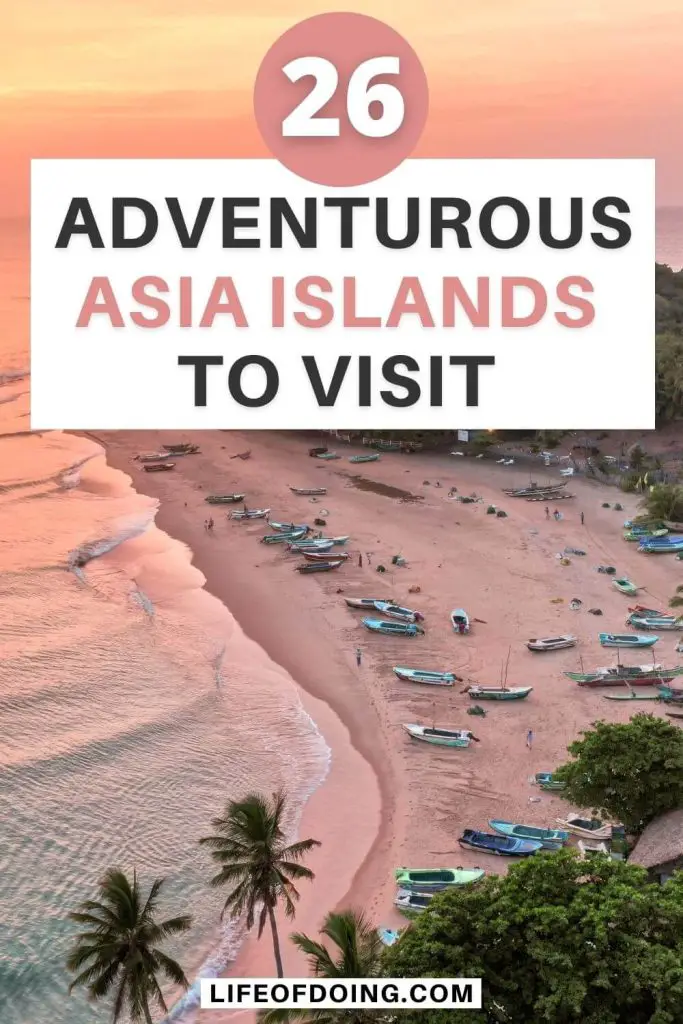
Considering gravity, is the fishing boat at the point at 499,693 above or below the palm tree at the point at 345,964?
above

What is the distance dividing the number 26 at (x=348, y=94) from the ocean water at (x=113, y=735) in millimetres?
17472

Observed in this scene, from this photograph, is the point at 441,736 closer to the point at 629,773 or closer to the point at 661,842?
the point at 629,773

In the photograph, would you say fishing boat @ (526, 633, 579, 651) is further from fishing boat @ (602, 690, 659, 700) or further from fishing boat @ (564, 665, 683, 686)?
fishing boat @ (602, 690, 659, 700)

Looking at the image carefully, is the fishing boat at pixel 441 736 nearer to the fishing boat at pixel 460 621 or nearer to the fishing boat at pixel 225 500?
the fishing boat at pixel 460 621

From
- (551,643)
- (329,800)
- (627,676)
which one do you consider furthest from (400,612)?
(329,800)

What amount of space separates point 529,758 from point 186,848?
9918 mm

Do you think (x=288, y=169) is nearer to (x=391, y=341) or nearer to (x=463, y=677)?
(x=391, y=341)

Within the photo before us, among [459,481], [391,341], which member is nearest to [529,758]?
[391,341]

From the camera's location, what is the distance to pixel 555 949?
62.3 feet

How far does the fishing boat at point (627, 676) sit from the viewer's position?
3694cm

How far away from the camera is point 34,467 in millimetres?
65750

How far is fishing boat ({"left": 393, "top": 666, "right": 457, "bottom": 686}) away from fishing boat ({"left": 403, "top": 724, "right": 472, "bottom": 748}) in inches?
124

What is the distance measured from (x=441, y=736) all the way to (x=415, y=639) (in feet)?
25.1

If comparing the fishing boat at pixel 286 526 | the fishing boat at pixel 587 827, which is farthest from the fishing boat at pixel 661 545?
the fishing boat at pixel 587 827
